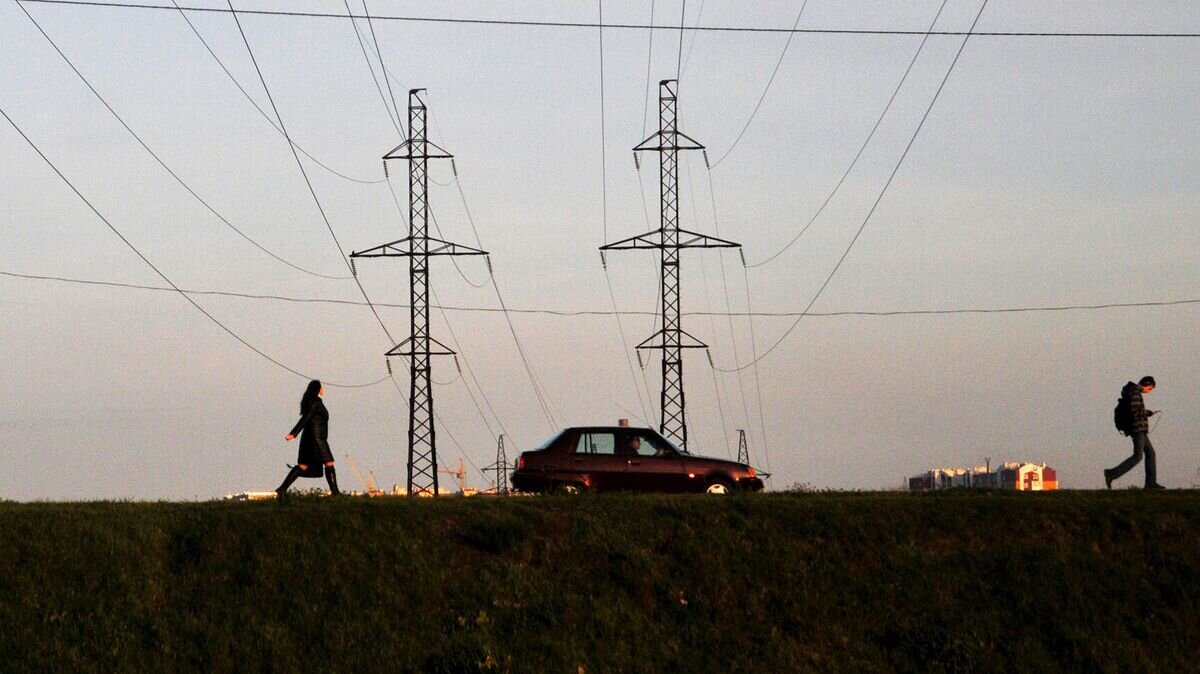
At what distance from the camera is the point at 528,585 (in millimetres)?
22312

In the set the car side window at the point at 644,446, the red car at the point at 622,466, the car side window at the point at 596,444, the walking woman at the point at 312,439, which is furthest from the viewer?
the car side window at the point at 644,446

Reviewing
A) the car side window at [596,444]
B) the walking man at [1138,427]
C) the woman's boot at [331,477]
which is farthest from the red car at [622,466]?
the walking man at [1138,427]

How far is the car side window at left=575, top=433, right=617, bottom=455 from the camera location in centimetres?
3114

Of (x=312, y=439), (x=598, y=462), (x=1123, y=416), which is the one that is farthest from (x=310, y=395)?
(x=1123, y=416)

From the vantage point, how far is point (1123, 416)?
98.2 ft

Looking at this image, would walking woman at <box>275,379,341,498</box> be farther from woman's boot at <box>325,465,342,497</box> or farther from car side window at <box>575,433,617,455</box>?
car side window at <box>575,433,617,455</box>

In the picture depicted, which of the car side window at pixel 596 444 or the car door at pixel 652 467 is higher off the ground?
the car side window at pixel 596 444

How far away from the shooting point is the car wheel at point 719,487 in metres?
31.0

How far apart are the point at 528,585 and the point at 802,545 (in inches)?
169

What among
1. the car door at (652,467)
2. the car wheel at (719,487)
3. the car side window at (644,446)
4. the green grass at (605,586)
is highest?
the car side window at (644,446)

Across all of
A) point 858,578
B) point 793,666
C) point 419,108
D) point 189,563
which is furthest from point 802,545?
point 419,108

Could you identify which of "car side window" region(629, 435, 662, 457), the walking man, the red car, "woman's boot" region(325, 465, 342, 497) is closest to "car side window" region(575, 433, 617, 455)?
the red car

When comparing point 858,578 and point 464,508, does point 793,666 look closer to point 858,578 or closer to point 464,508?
point 858,578

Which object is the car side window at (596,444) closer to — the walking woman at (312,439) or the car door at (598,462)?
the car door at (598,462)
